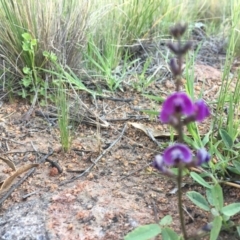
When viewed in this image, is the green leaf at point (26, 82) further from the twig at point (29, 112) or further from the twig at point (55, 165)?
the twig at point (55, 165)

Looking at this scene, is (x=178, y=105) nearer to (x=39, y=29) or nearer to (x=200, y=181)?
(x=200, y=181)

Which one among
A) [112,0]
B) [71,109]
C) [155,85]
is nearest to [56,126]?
[71,109]

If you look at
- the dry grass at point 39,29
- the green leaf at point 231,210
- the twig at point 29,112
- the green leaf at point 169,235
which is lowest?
the twig at point 29,112

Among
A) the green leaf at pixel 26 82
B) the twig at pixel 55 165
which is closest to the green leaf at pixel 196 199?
the twig at pixel 55 165

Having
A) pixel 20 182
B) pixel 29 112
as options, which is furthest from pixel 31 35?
pixel 20 182

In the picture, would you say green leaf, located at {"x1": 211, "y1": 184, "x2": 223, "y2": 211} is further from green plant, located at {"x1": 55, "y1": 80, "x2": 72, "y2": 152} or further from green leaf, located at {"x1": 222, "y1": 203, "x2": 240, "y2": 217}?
green plant, located at {"x1": 55, "y1": 80, "x2": 72, "y2": 152}

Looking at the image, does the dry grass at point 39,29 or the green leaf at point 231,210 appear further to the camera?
the dry grass at point 39,29

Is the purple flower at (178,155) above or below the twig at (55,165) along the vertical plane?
above

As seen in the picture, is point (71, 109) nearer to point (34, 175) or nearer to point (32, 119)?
point (32, 119)
